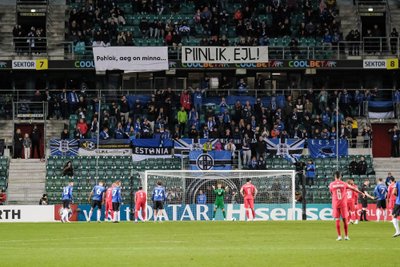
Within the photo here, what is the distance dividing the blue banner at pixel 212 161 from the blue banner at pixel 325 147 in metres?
4.82

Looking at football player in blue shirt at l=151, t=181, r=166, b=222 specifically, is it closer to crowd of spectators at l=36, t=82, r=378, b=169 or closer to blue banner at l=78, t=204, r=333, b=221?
blue banner at l=78, t=204, r=333, b=221

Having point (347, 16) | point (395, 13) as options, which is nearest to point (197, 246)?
point (347, 16)

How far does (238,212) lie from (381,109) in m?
15.2

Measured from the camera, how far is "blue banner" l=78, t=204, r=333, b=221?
1908 inches

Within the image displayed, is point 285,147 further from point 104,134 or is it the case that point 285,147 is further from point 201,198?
point 104,134

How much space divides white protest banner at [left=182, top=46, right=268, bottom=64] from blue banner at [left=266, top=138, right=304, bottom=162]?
5747mm

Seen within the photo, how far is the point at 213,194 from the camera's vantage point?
48.7 metres

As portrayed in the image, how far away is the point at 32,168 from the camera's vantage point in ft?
179

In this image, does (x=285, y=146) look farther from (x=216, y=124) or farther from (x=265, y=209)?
(x=265, y=209)

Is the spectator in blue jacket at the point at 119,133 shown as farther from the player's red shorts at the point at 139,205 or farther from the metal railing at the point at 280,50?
the player's red shorts at the point at 139,205

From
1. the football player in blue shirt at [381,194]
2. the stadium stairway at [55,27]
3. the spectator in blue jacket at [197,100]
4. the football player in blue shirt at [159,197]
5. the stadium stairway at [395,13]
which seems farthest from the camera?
the stadium stairway at [395,13]

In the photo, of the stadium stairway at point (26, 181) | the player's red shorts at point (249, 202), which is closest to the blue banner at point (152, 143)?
the stadium stairway at point (26, 181)

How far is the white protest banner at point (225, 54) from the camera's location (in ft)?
194

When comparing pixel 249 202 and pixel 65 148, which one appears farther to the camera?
pixel 65 148
